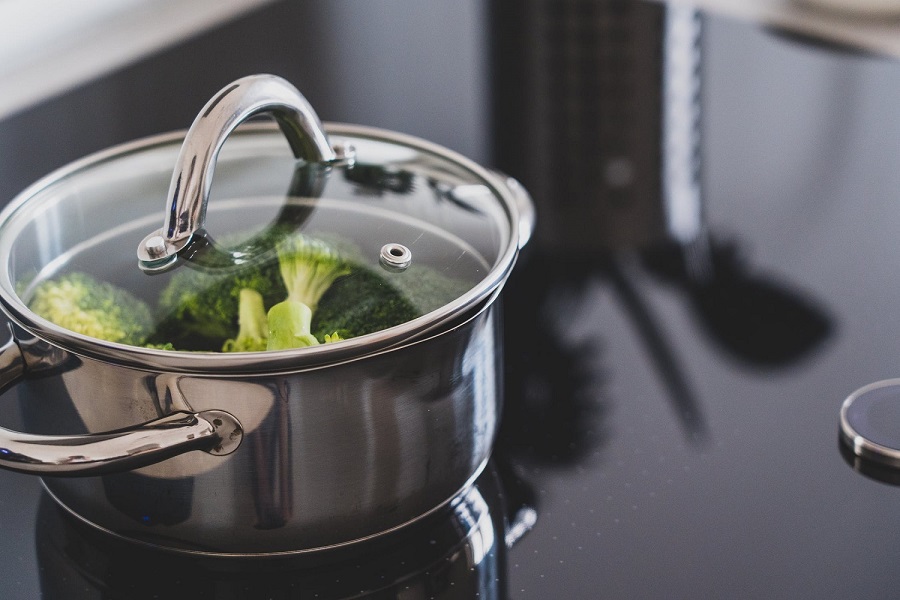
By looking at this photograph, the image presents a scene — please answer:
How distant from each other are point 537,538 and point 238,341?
8.8 inches

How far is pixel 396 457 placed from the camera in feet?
1.84

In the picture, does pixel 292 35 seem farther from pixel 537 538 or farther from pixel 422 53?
pixel 537 538

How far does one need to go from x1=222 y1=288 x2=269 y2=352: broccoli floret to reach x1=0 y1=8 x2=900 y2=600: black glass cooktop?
0.43 feet

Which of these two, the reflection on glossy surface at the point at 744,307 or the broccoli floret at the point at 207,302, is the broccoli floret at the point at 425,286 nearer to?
the broccoli floret at the point at 207,302

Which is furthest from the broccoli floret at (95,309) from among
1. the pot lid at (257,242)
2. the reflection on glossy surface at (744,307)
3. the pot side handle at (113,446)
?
the reflection on glossy surface at (744,307)

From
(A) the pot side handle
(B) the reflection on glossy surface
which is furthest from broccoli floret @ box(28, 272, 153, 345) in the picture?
(B) the reflection on glossy surface

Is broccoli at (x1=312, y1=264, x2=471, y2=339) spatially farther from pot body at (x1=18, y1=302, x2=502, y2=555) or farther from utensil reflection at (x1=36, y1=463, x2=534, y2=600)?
utensil reflection at (x1=36, y1=463, x2=534, y2=600)

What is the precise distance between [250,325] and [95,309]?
3.6 inches

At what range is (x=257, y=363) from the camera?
49cm

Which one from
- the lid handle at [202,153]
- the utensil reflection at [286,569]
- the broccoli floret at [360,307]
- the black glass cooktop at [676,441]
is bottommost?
the black glass cooktop at [676,441]

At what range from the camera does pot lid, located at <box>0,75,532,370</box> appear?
1.90 ft

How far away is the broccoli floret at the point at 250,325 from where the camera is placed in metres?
0.62

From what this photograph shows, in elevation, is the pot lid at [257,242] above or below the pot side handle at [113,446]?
above

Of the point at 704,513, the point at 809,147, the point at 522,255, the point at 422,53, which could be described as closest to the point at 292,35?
the point at 422,53
